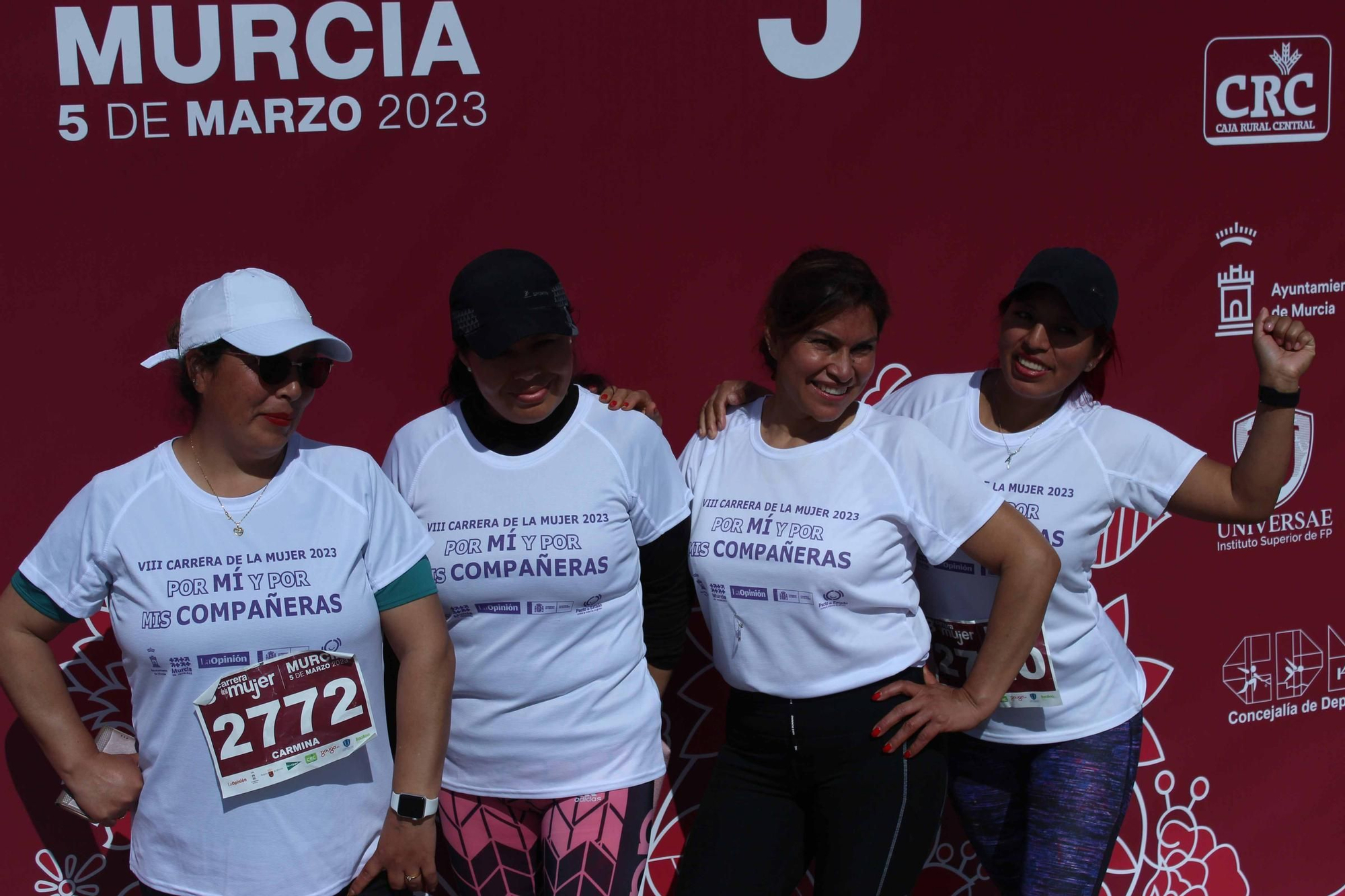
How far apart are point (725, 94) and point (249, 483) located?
1.39 metres

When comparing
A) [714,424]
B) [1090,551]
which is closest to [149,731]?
[714,424]

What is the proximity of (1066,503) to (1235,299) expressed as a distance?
45.9 inches

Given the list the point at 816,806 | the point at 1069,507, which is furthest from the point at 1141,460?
the point at 816,806

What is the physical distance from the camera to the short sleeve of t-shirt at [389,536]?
201cm

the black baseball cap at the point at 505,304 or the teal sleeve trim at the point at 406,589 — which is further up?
the black baseball cap at the point at 505,304

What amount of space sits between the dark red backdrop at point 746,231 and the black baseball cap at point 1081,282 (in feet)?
2.07

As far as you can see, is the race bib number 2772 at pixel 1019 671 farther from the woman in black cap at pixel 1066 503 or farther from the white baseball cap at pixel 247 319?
the white baseball cap at pixel 247 319

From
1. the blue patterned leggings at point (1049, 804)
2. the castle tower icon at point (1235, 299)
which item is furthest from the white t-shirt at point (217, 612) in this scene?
the castle tower icon at point (1235, 299)

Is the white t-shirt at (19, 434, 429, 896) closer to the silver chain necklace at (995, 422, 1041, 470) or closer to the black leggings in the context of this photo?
the black leggings

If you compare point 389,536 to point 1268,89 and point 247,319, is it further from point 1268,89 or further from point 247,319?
point 1268,89

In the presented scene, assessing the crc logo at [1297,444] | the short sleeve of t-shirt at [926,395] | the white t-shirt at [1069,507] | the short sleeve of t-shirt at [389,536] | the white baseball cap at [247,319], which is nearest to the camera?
the white baseball cap at [247,319]

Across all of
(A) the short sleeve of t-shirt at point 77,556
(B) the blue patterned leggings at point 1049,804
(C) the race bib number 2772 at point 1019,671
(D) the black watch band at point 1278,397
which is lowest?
(B) the blue patterned leggings at point 1049,804

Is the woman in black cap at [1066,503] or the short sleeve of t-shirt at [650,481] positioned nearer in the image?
the short sleeve of t-shirt at [650,481]

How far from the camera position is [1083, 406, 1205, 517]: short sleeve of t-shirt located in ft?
7.89
